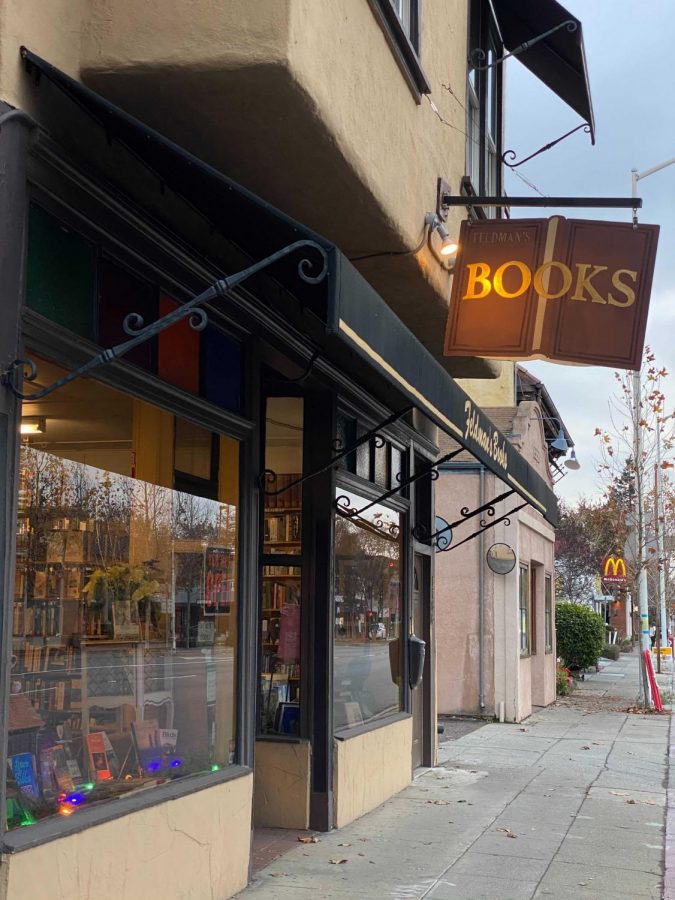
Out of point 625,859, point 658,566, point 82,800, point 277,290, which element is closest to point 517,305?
point 277,290

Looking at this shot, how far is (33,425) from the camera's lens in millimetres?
4645

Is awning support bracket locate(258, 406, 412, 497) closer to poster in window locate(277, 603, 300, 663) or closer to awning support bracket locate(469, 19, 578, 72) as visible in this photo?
poster in window locate(277, 603, 300, 663)

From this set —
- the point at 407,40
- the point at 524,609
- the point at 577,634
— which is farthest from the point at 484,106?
Result: the point at 577,634

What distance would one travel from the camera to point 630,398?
21000 millimetres

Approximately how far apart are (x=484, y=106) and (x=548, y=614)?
13303 millimetres

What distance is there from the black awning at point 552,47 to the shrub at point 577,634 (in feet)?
57.9

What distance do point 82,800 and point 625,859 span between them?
4.43 m

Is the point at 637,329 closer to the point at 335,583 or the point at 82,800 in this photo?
the point at 335,583

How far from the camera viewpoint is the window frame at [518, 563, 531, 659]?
1751 centimetres

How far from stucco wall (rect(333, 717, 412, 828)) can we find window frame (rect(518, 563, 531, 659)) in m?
7.52

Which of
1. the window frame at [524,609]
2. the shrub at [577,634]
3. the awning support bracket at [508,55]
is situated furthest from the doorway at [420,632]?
the shrub at [577,634]

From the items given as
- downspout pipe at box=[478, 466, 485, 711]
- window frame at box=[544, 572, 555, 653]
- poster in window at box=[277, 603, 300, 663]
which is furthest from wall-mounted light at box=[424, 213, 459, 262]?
window frame at box=[544, 572, 555, 653]

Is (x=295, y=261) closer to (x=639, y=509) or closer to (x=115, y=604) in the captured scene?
(x=115, y=604)

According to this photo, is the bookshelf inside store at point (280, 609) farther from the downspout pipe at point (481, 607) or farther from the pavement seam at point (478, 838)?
the downspout pipe at point (481, 607)
